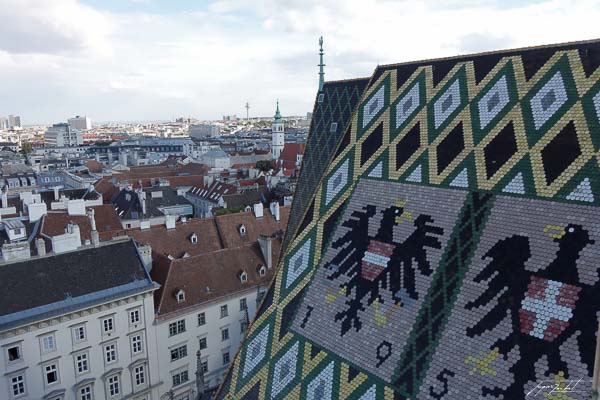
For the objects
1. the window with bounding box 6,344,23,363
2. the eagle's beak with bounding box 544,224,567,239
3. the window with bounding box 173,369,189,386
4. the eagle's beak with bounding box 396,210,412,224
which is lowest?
the window with bounding box 173,369,189,386

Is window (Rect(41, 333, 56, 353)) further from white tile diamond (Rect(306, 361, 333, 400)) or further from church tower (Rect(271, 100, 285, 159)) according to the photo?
church tower (Rect(271, 100, 285, 159))

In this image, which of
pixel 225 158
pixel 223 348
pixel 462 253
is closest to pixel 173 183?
pixel 225 158

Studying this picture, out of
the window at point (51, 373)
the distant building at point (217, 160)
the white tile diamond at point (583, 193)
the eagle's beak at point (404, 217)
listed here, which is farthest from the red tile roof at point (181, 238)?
the distant building at point (217, 160)

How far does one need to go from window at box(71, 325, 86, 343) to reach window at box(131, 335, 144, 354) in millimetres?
2126

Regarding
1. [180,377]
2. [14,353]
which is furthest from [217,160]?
[14,353]

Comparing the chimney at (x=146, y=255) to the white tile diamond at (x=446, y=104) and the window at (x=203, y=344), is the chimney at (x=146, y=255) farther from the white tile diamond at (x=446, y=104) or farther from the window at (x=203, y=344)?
the white tile diamond at (x=446, y=104)

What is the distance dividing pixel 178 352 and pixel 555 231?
59.6ft

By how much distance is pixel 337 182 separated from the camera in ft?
48.8

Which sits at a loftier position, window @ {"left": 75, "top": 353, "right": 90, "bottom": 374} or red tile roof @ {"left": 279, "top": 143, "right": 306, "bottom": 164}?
red tile roof @ {"left": 279, "top": 143, "right": 306, "bottom": 164}

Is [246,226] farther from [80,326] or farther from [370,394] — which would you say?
[370,394]

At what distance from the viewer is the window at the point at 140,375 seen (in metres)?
21.3

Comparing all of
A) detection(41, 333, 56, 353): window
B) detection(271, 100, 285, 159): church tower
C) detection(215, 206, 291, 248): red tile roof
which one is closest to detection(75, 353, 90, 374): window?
detection(41, 333, 56, 353): window

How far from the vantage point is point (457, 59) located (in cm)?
1387

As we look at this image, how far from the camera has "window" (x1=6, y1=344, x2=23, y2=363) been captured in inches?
707
